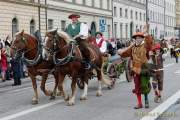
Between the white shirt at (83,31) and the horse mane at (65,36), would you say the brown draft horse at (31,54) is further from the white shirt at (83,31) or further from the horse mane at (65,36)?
the white shirt at (83,31)

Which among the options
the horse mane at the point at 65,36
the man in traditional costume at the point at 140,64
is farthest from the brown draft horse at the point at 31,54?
the man in traditional costume at the point at 140,64

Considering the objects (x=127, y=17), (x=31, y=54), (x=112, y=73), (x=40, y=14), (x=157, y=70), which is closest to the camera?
(x=157, y=70)

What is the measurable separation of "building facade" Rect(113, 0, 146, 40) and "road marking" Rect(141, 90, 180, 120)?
4904cm

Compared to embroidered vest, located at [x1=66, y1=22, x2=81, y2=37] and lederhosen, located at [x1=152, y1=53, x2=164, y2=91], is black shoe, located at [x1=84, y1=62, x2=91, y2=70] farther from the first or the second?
lederhosen, located at [x1=152, y1=53, x2=164, y2=91]

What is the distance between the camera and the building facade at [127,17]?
64.6 m

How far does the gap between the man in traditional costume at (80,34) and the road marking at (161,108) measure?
2.40 meters

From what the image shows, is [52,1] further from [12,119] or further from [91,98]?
[12,119]

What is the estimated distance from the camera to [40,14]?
40.7 meters

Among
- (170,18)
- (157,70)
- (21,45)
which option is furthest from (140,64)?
(170,18)

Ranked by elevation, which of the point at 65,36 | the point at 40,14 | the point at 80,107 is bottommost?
the point at 80,107

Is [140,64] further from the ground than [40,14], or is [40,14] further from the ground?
[40,14]

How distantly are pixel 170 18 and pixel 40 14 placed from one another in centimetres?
7568

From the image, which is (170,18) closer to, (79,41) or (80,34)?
(79,41)

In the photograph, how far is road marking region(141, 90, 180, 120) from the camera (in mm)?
10312
